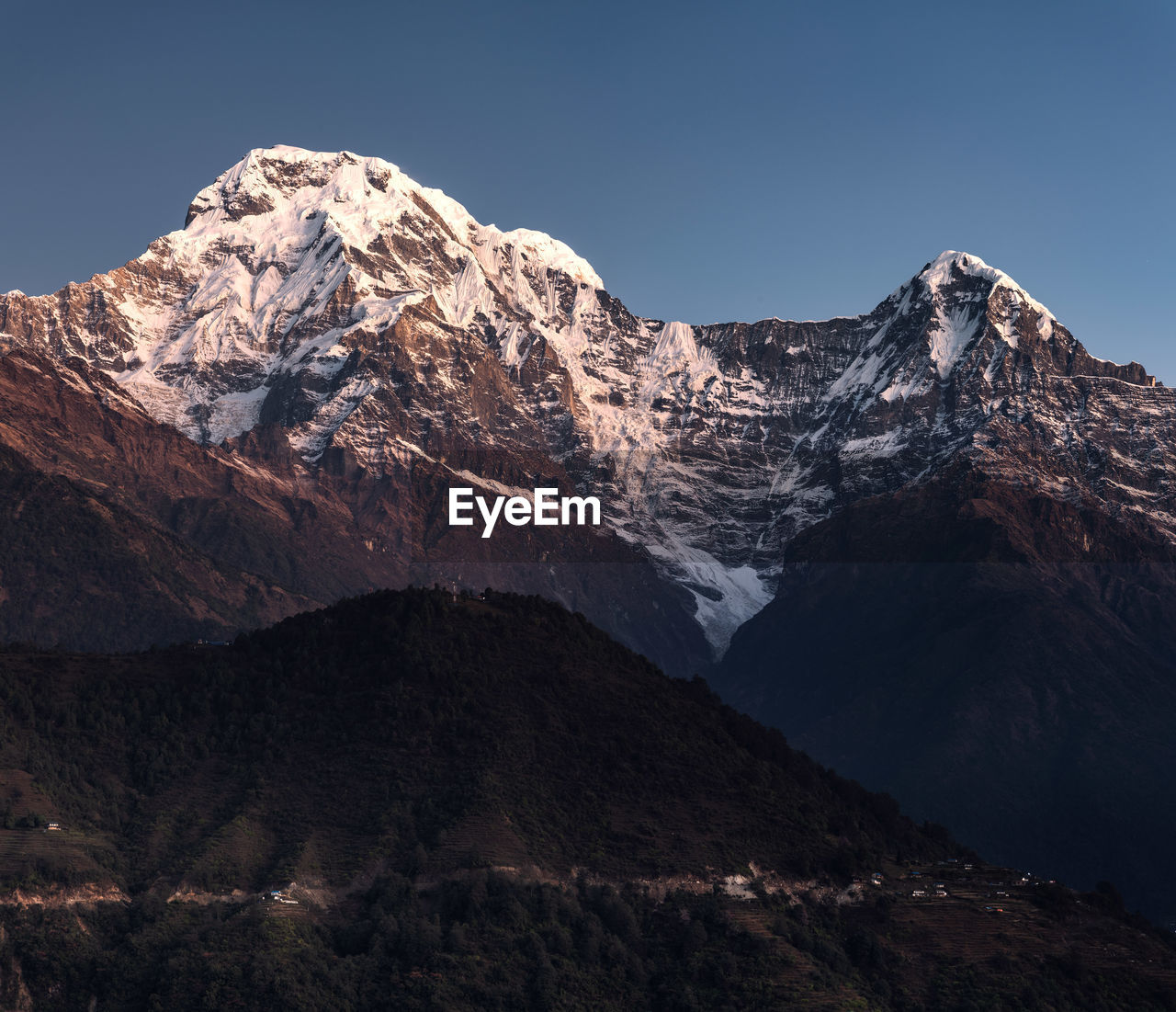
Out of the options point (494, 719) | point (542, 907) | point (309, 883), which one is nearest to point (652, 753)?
point (494, 719)

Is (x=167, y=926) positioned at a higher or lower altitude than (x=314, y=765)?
lower

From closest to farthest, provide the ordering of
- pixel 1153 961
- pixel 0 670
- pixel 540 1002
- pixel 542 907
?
1. pixel 540 1002
2. pixel 542 907
3. pixel 1153 961
4. pixel 0 670

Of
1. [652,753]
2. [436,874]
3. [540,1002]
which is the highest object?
[652,753]

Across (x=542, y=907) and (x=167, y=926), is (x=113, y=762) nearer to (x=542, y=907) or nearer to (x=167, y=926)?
(x=167, y=926)

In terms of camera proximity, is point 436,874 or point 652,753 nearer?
point 436,874

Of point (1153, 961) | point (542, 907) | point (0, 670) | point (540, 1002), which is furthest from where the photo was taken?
point (0, 670)

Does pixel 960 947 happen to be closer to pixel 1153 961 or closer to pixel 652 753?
pixel 1153 961

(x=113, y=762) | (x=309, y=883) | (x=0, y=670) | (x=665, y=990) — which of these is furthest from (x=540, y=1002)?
(x=0, y=670)
